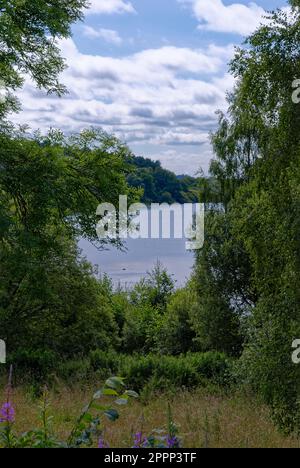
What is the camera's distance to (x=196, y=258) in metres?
30.1

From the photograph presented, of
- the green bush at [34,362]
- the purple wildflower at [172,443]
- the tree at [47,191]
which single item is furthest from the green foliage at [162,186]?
the purple wildflower at [172,443]

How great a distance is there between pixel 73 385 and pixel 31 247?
4534 millimetres

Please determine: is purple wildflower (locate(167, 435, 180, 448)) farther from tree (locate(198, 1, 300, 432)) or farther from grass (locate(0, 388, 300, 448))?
tree (locate(198, 1, 300, 432))

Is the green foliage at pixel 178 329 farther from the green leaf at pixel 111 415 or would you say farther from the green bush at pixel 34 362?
the green leaf at pixel 111 415

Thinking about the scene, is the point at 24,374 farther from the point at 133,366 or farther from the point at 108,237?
the point at 108,237

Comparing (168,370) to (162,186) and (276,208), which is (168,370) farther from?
(162,186)

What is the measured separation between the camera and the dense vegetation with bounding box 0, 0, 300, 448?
1016 centimetres

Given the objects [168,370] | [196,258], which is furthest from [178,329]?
[168,370]

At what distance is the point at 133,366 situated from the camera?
18.4 meters

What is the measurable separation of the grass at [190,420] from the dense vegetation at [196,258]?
691 millimetres

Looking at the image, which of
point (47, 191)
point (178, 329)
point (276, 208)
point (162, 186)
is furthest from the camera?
point (162, 186)

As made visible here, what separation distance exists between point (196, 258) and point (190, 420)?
64.6ft

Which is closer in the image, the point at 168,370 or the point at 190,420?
the point at 190,420
